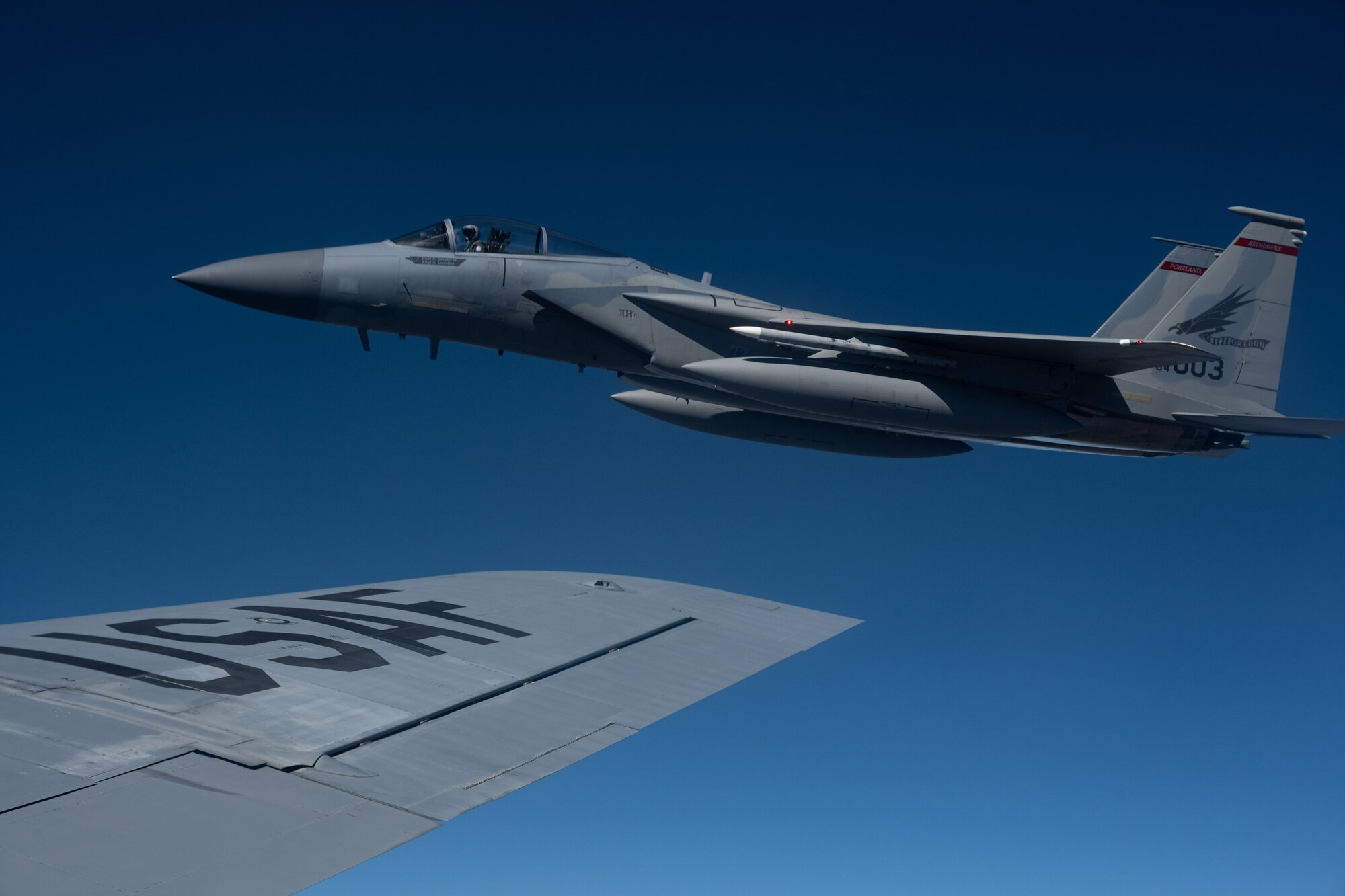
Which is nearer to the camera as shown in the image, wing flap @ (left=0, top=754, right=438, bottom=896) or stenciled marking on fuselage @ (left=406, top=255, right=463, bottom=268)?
wing flap @ (left=0, top=754, right=438, bottom=896)

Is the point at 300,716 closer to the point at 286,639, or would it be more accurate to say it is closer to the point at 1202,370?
the point at 286,639

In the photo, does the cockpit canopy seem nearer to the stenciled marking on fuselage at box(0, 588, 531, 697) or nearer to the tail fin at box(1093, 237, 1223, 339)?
the stenciled marking on fuselage at box(0, 588, 531, 697)

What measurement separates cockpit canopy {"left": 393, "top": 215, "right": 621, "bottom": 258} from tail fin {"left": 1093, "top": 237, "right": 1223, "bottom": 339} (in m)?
9.46

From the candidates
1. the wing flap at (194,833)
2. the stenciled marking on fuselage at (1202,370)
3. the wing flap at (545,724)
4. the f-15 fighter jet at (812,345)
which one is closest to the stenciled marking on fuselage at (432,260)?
the f-15 fighter jet at (812,345)

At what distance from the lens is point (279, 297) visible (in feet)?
34.7

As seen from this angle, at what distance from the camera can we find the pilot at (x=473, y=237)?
37.6 feet

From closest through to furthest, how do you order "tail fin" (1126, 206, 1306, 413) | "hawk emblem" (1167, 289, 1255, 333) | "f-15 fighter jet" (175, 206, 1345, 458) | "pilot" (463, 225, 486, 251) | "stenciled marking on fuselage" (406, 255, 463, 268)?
"f-15 fighter jet" (175, 206, 1345, 458)
"stenciled marking on fuselage" (406, 255, 463, 268)
"pilot" (463, 225, 486, 251)
"tail fin" (1126, 206, 1306, 413)
"hawk emblem" (1167, 289, 1255, 333)

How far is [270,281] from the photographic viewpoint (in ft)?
34.3

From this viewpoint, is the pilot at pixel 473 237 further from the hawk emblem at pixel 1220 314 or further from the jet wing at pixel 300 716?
the hawk emblem at pixel 1220 314

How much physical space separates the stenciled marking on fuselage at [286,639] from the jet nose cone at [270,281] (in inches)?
148

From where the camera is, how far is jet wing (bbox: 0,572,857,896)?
4414 mm

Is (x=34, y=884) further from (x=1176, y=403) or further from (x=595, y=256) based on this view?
(x=1176, y=403)

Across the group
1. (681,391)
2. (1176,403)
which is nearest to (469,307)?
(681,391)

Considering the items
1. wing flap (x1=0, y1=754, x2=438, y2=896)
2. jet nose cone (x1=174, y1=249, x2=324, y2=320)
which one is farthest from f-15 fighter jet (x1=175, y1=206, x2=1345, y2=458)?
wing flap (x1=0, y1=754, x2=438, y2=896)
